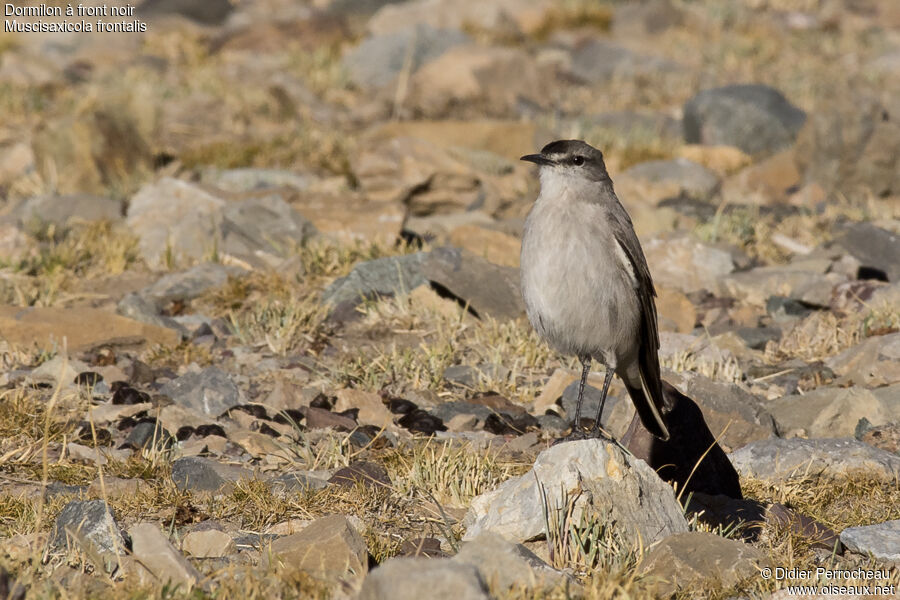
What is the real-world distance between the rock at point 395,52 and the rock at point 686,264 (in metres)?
9.69

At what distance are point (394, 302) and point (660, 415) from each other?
341 centimetres

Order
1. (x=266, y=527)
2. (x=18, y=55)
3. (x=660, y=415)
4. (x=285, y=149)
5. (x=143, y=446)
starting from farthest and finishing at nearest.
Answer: (x=18, y=55), (x=285, y=149), (x=143, y=446), (x=660, y=415), (x=266, y=527)

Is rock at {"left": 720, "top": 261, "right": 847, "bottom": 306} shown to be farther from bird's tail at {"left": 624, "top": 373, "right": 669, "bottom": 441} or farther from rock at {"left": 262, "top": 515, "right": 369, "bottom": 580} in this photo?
rock at {"left": 262, "top": 515, "right": 369, "bottom": 580}

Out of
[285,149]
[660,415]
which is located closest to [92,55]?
[285,149]

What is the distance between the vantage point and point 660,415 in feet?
20.0

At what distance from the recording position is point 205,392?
296 inches

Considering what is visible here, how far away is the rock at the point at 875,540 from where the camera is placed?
17.3 ft

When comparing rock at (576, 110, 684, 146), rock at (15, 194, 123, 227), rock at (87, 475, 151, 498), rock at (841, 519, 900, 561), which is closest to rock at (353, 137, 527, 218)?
rock at (15, 194, 123, 227)

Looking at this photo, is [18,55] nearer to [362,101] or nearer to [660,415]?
[362,101]

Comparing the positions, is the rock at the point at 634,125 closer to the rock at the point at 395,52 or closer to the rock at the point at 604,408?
the rock at the point at 395,52

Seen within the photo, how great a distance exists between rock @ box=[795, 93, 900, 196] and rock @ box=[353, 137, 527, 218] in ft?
12.2

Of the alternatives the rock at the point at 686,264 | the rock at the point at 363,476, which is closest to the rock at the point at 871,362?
the rock at the point at 686,264

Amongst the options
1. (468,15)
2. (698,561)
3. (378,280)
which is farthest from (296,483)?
(468,15)

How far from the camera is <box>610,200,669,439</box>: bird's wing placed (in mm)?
5988
